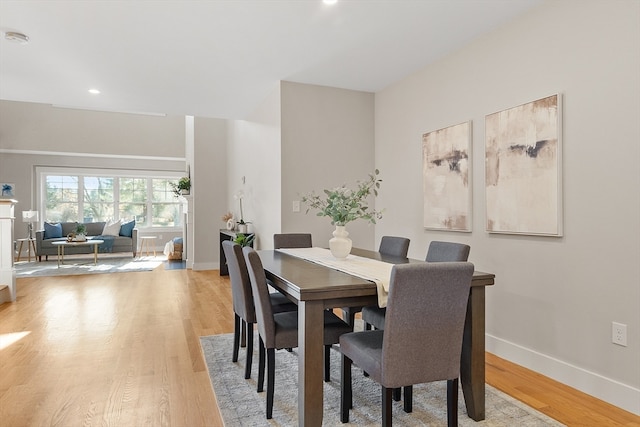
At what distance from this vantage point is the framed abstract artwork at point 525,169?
257 centimetres

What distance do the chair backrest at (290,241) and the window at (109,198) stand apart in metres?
8.60

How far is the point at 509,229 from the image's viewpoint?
2893 millimetres

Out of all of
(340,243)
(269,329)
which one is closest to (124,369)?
(269,329)

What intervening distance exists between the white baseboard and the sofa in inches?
342

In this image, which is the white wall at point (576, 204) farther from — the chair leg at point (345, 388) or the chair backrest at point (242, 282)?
the chair backrest at point (242, 282)

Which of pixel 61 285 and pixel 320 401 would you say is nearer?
pixel 320 401

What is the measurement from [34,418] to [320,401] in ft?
5.06

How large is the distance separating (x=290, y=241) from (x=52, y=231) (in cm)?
793

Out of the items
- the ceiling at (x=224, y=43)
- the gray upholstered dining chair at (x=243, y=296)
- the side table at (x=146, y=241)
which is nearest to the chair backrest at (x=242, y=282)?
the gray upholstered dining chair at (x=243, y=296)

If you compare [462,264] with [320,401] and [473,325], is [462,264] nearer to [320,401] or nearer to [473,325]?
[473,325]

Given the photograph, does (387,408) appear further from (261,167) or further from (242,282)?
(261,167)

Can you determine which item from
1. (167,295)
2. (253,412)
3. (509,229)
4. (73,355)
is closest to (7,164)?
(167,295)

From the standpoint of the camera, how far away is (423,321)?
1.72m

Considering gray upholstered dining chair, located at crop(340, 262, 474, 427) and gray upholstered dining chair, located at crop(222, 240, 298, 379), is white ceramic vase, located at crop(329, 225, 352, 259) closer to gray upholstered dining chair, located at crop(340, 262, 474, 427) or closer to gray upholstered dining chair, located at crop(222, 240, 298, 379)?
gray upholstered dining chair, located at crop(222, 240, 298, 379)
